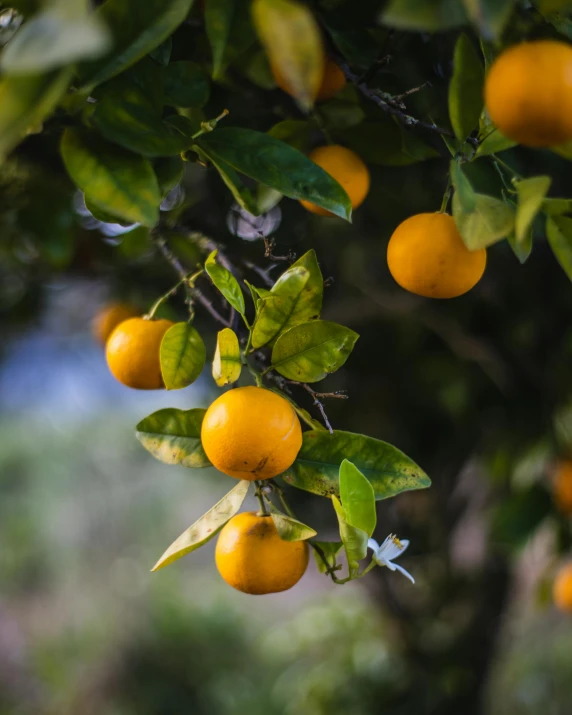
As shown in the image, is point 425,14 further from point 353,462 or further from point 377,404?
point 377,404

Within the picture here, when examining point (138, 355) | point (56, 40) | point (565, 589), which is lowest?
point (565, 589)

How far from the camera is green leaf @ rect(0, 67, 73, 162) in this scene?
25cm

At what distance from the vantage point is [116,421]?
11.3 feet

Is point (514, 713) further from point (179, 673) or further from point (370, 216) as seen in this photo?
point (370, 216)

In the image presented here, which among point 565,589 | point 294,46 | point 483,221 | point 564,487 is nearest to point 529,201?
point 483,221

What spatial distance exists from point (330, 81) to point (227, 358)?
0.80 ft

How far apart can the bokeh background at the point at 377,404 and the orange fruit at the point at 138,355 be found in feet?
0.49

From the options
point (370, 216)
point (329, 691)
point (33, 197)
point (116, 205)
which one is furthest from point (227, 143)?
point (329, 691)

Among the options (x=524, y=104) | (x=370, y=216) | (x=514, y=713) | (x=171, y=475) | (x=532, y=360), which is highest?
(x=524, y=104)

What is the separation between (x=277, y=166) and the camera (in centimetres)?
37

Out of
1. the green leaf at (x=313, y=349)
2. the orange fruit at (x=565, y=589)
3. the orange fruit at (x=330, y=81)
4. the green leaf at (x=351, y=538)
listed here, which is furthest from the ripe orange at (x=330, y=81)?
the orange fruit at (x=565, y=589)

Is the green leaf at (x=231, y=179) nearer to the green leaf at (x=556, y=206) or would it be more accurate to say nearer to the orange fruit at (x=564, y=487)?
the green leaf at (x=556, y=206)

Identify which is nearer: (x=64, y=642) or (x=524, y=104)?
(x=524, y=104)

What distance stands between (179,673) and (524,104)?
3.09 meters
